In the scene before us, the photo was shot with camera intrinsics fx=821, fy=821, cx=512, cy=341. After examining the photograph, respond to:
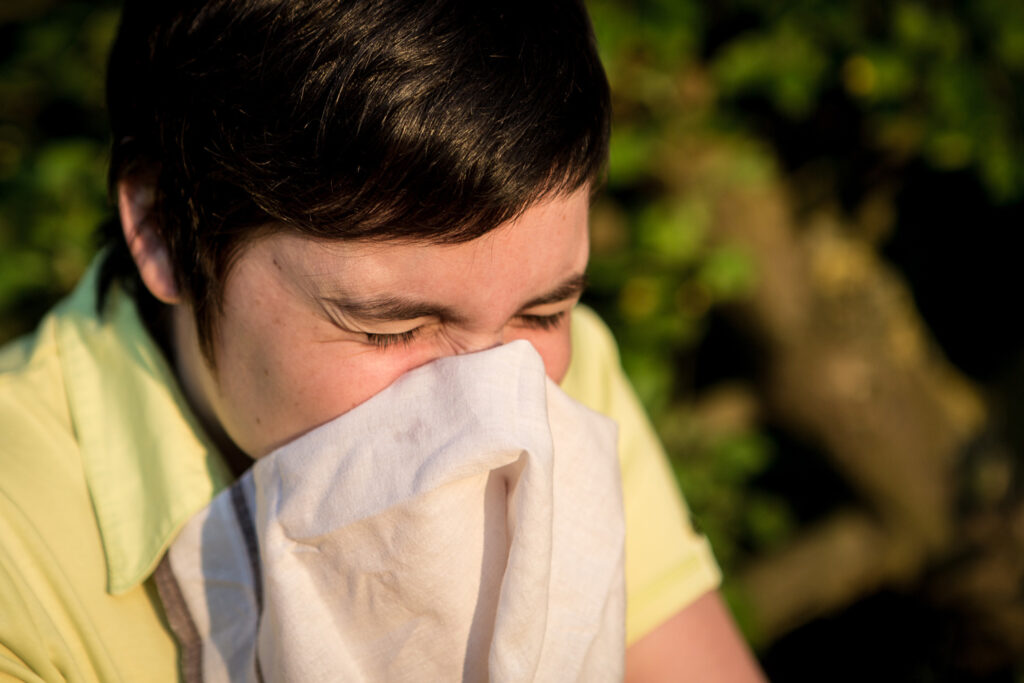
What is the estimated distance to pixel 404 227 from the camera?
886 millimetres

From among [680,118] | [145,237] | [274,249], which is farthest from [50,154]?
[680,118]

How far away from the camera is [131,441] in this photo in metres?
1.10

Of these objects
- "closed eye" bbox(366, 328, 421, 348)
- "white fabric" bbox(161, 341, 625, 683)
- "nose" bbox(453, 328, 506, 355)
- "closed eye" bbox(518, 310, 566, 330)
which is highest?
"closed eye" bbox(366, 328, 421, 348)

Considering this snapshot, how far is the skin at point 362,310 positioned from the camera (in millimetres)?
913

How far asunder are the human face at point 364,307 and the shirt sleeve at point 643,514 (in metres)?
0.40

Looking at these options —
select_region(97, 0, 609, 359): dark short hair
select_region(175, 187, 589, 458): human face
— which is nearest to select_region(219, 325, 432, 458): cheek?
select_region(175, 187, 589, 458): human face

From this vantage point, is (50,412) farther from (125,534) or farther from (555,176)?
(555,176)

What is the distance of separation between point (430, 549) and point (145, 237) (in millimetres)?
577

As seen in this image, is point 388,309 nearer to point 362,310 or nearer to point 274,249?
point 362,310

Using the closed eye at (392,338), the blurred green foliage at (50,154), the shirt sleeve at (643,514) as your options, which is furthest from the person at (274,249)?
the blurred green foliage at (50,154)

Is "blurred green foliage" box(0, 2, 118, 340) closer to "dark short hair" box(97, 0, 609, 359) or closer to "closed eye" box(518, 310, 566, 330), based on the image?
"dark short hair" box(97, 0, 609, 359)

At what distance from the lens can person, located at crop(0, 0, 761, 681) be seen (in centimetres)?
87

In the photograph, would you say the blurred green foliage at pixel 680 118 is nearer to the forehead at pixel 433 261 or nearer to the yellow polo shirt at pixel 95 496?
the yellow polo shirt at pixel 95 496

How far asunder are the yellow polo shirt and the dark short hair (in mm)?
279
